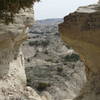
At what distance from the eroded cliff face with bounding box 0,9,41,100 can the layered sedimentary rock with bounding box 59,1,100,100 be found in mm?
4188

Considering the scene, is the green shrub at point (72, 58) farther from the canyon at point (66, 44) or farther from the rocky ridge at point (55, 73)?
the canyon at point (66, 44)

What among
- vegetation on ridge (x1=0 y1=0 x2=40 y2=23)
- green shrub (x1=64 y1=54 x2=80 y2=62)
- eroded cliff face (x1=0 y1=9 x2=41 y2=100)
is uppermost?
vegetation on ridge (x1=0 y1=0 x2=40 y2=23)

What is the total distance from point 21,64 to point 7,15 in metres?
5.41

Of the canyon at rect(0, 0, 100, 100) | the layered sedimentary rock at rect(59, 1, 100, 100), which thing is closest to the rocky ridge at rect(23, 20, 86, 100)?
the canyon at rect(0, 0, 100, 100)

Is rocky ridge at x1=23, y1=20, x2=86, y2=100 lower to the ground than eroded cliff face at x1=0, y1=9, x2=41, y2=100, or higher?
lower

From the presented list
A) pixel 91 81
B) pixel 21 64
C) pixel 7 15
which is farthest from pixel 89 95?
pixel 21 64

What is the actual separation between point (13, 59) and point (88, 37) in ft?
24.4

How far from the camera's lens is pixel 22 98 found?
20.1 metres

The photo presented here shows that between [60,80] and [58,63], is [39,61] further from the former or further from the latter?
[60,80]

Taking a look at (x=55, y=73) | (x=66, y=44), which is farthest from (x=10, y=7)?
(x=55, y=73)

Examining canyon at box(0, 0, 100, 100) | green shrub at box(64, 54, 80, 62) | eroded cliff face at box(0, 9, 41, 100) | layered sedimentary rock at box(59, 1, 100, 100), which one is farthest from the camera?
green shrub at box(64, 54, 80, 62)

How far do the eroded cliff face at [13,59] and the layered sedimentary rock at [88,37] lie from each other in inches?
165

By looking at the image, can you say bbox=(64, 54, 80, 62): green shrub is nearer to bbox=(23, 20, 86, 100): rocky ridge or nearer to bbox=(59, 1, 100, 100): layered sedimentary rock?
bbox=(23, 20, 86, 100): rocky ridge

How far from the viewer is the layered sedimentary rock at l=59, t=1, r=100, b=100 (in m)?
14.5
